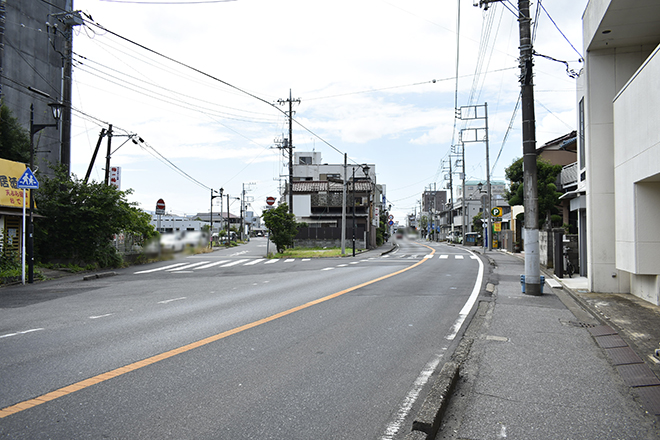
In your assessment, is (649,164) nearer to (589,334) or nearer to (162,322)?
(589,334)

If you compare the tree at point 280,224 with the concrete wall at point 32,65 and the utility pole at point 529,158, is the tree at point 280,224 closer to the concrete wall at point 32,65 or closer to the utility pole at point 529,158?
the concrete wall at point 32,65

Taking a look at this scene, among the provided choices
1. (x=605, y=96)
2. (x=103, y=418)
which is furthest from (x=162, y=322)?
(x=605, y=96)

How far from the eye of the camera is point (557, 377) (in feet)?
17.0

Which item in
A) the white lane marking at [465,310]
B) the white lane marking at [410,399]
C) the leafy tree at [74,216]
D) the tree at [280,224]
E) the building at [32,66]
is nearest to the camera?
the white lane marking at [410,399]

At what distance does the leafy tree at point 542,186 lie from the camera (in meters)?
25.8

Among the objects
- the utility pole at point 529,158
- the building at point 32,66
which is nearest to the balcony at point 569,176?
the utility pole at point 529,158

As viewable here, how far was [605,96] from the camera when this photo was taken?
1209 centimetres

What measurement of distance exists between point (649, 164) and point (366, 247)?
39.1 meters

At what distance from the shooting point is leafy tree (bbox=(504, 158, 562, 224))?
2578 cm

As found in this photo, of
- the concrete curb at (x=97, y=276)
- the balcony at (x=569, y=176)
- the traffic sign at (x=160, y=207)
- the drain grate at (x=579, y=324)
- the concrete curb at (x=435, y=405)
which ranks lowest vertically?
the concrete curb at (x=97, y=276)

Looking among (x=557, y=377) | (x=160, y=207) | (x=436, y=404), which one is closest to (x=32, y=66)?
(x=160, y=207)

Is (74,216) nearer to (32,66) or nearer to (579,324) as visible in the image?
(579,324)

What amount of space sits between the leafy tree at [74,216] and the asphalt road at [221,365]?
35.8ft

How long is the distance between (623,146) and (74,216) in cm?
2134
